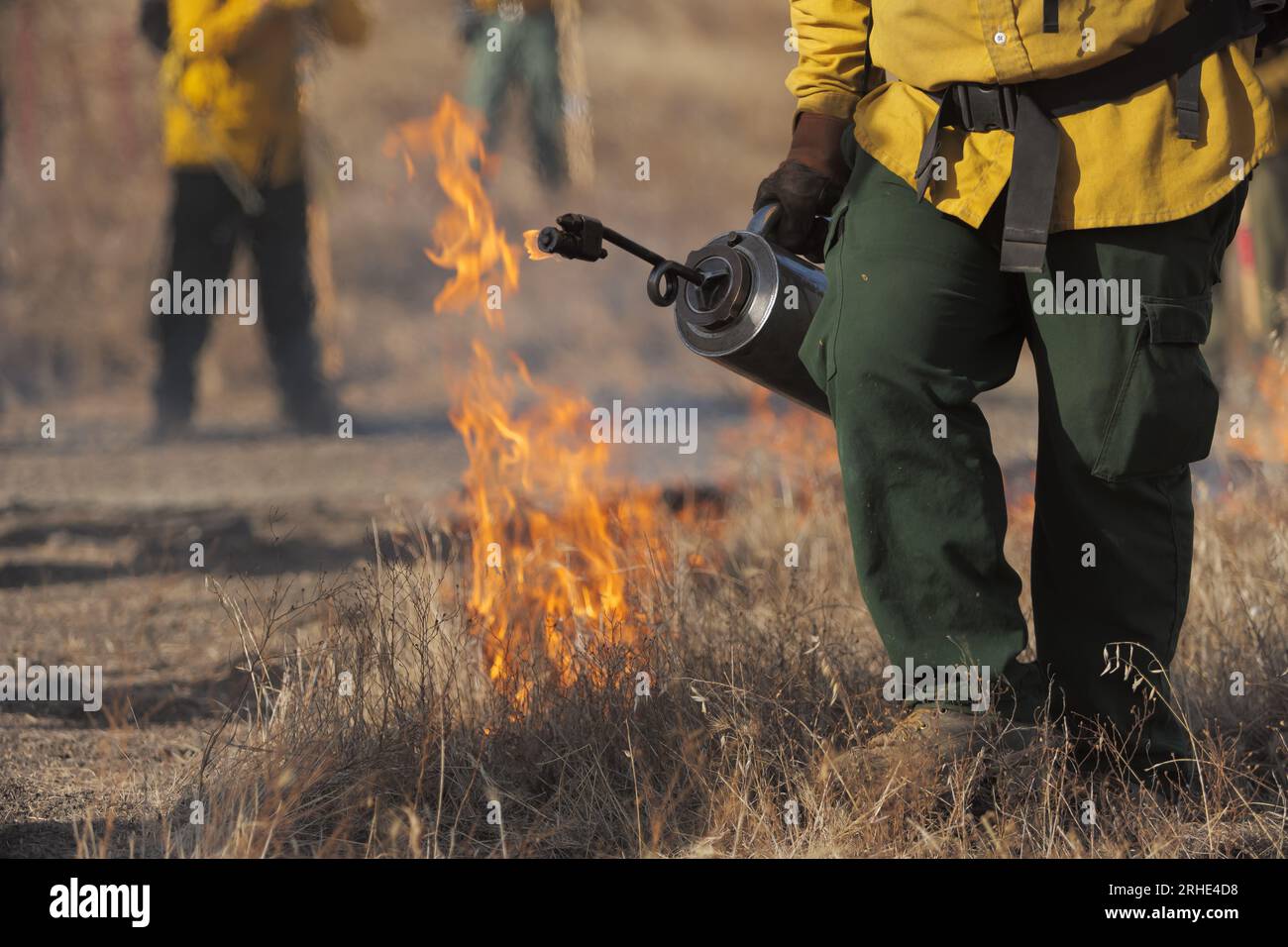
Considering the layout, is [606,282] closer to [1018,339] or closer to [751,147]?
[751,147]

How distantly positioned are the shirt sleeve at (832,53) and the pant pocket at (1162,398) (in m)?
0.70

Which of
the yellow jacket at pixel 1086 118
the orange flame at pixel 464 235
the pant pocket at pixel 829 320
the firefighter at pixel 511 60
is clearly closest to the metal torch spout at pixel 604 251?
the pant pocket at pixel 829 320

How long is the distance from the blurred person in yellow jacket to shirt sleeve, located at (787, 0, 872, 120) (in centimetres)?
539

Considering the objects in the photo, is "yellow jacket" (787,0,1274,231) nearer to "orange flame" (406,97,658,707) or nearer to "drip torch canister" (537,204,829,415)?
"drip torch canister" (537,204,829,415)

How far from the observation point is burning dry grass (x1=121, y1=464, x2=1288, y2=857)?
2.84 metres

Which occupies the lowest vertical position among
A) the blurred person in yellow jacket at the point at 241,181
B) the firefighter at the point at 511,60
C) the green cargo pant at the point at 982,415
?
the green cargo pant at the point at 982,415

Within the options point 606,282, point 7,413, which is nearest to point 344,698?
point 7,413

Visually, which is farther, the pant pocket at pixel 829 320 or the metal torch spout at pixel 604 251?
the metal torch spout at pixel 604 251

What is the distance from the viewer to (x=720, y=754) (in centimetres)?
308

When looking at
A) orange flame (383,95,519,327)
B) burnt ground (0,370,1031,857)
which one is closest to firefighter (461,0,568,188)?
burnt ground (0,370,1031,857)

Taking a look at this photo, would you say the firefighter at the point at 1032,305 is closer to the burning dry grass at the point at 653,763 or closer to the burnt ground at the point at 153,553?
the burning dry grass at the point at 653,763

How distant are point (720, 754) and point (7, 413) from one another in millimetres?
7762

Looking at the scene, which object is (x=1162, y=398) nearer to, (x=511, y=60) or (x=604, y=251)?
(x=604, y=251)

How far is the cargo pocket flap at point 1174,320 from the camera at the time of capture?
108 inches
